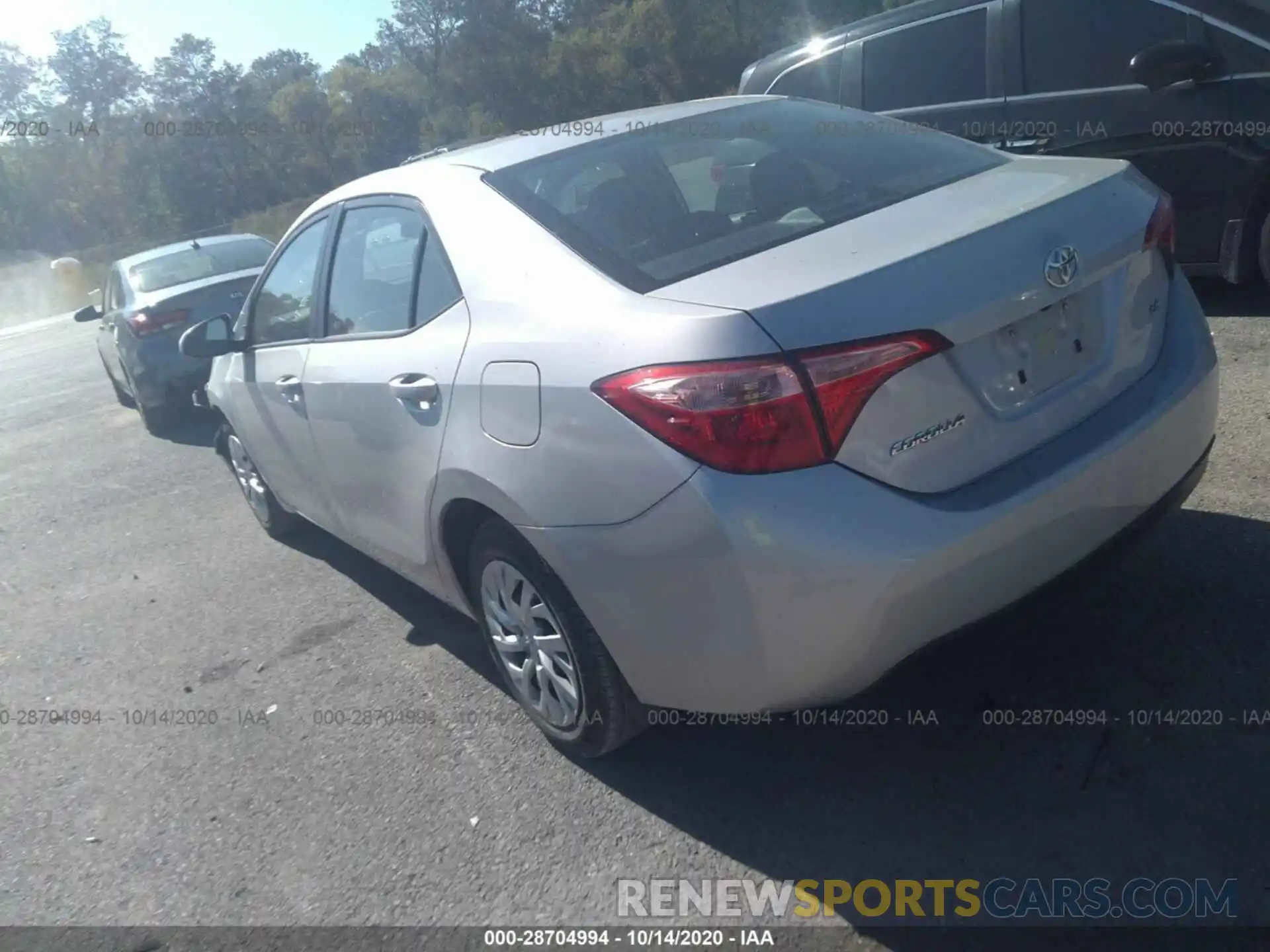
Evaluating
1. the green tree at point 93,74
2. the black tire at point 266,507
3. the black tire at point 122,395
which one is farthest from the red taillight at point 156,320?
the green tree at point 93,74

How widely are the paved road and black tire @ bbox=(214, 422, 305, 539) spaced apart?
859 mm

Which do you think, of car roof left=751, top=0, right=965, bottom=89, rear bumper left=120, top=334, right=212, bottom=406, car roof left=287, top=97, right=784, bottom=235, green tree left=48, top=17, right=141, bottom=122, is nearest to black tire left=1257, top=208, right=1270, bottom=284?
car roof left=751, top=0, right=965, bottom=89

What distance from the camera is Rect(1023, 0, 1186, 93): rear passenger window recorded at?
604 centimetres

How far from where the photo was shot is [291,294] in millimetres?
4641

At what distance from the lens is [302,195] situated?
142ft

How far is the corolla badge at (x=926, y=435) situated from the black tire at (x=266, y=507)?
3.77 metres

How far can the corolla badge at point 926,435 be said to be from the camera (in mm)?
2510

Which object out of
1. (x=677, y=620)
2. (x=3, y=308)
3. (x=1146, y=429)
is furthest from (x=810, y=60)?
(x=3, y=308)

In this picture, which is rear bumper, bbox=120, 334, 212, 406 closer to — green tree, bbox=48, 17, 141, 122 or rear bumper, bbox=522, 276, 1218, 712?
rear bumper, bbox=522, 276, 1218, 712

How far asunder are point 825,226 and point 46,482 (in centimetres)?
751

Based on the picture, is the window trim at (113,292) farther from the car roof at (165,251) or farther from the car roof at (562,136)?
the car roof at (562,136)

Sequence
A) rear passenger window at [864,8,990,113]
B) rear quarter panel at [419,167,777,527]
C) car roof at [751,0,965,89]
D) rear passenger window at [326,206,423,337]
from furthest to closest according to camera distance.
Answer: car roof at [751,0,965,89] → rear passenger window at [864,8,990,113] → rear passenger window at [326,206,423,337] → rear quarter panel at [419,167,777,527]

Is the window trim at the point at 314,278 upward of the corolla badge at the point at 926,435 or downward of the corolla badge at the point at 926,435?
upward

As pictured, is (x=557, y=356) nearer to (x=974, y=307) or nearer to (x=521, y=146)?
(x=974, y=307)
